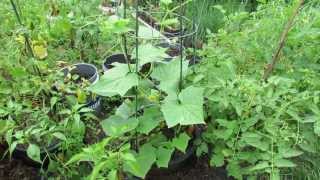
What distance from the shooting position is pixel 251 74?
2.09m

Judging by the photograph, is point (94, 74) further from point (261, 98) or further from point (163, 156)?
point (261, 98)

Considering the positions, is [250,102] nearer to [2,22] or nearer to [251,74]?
[251,74]

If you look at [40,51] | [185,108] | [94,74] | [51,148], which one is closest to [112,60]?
[94,74]

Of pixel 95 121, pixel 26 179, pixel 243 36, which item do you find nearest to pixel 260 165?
pixel 243 36

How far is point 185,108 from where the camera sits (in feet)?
5.81

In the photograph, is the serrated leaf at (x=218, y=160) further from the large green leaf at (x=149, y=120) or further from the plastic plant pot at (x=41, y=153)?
the plastic plant pot at (x=41, y=153)

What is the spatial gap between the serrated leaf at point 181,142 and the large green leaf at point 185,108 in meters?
0.19

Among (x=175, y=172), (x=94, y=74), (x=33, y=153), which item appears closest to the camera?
(x=33, y=153)

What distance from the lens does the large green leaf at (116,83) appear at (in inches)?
68.7

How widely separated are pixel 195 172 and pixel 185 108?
2.09 ft

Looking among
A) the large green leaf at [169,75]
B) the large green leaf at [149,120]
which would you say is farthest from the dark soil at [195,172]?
the large green leaf at [169,75]

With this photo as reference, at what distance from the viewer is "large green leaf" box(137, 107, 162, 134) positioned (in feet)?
6.03

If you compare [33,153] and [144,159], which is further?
[144,159]

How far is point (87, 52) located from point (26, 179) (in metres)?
1.05
